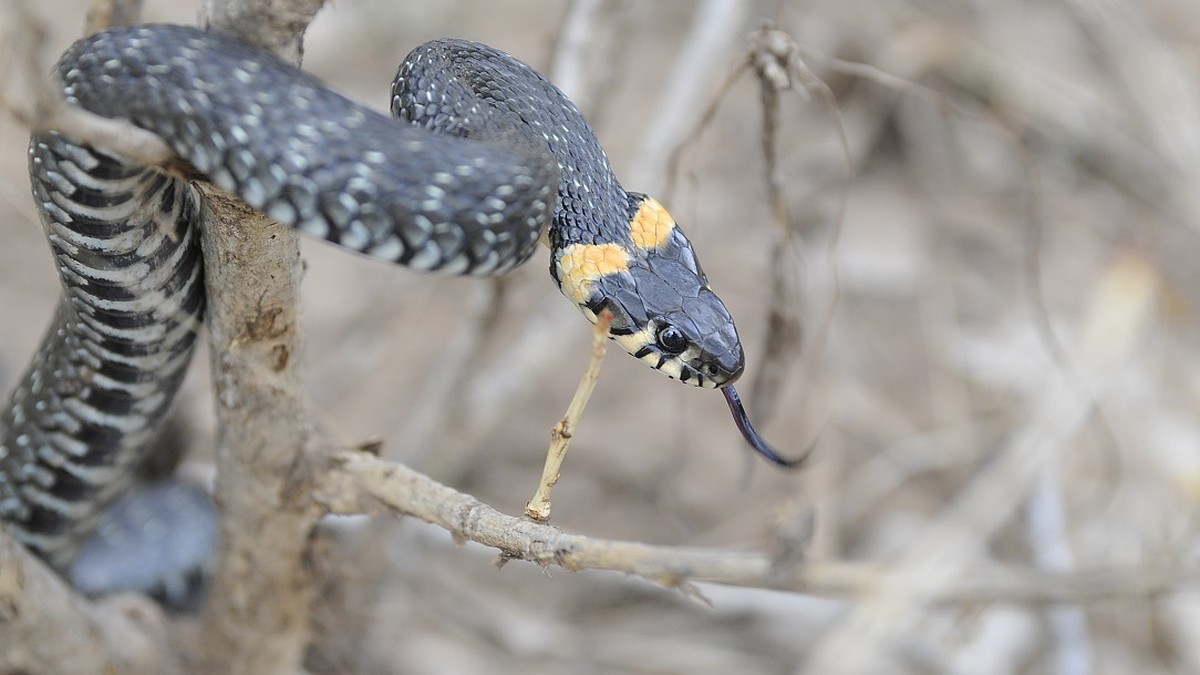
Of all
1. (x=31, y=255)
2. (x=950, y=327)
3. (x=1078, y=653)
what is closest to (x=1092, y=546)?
(x=1078, y=653)

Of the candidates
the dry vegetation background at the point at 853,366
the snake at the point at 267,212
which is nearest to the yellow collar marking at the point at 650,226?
the snake at the point at 267,212

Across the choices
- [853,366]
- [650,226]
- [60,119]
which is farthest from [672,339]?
[853,366]

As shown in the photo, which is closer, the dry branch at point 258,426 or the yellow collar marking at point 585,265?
the dry branch at point 258,426

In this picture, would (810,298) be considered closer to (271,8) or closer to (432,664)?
(432,664)

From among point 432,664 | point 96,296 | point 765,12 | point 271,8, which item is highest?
point 271,8

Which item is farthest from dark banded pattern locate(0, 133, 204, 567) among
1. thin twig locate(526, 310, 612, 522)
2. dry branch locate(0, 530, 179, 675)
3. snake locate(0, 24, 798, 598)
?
thin twig locate(526, 310, 612, 522)

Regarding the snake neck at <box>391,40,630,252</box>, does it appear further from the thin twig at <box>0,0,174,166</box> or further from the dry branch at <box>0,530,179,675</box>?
the dry branch at <box>0,530,179,675</box>

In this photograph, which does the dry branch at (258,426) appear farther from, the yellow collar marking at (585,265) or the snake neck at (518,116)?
the yellow collar marking at (585,265)
